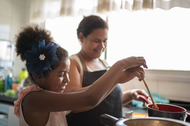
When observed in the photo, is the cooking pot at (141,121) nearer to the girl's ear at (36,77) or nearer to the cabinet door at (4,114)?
the girl's ear at (36,77)

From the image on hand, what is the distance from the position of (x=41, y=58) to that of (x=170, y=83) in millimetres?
1288

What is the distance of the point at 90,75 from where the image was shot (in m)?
1.19

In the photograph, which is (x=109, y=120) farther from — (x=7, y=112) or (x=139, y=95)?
(x=7, y=112)

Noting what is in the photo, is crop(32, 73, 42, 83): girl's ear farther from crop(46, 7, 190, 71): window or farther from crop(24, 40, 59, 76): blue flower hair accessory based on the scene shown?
crop(46, 7, 190, 71): window

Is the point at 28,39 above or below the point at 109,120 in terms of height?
above

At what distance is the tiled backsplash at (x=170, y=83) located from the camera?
162cm

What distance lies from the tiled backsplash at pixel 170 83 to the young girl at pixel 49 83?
867 mm

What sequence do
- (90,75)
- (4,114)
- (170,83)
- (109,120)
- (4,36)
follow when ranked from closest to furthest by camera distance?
(109,120) < (90,75) < (170,83) < (4,114) < (4,36)

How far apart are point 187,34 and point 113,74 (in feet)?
3.86

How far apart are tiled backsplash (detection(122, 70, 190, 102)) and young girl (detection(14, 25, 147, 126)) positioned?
0.87 meters

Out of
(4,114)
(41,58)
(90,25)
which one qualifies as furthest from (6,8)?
(41,58)

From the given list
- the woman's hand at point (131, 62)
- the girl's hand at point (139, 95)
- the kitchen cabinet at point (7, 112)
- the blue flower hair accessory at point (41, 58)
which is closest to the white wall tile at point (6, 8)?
the kitchen cabinet at point (7, 112)

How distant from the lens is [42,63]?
82 centimetres

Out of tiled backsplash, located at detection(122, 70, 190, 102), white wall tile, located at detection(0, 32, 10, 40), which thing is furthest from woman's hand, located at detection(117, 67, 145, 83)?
white wall tile, located at detection(0, 32, 10, 40)
